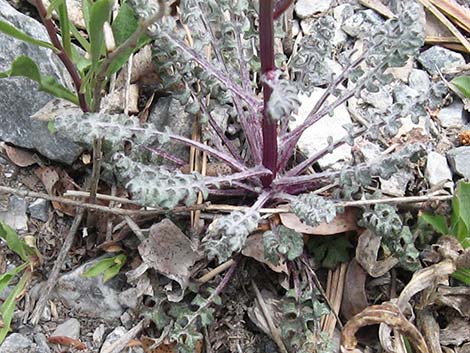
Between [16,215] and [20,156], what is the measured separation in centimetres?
15

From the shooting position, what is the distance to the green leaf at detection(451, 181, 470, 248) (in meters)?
1.65

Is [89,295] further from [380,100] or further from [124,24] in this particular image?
[380,100]

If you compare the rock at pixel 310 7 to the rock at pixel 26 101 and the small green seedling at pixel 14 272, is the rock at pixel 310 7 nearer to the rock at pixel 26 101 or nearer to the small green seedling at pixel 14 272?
the rock at pixel 26 101

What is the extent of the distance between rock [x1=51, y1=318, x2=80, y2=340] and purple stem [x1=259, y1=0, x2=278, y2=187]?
58cm

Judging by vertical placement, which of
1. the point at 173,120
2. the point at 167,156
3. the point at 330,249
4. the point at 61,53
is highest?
the point at 61,53

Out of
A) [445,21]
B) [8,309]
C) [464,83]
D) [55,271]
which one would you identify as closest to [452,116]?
[464,83]

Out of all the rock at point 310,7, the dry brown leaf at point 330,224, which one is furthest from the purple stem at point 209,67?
the rock at point 310,7

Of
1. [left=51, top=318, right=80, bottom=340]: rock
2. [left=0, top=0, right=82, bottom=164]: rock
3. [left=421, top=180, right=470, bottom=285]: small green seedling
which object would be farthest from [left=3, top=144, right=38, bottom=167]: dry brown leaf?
[left=421, top=180, right=470, bottom=285]: small green seedling

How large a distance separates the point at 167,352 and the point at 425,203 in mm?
732

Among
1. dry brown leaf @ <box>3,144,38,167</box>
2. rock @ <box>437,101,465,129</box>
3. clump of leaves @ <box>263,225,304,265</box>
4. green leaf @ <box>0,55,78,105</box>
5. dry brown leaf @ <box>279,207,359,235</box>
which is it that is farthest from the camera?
rock @ <box>437,101,465,129</box>

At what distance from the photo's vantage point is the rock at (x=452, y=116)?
6.22 feet

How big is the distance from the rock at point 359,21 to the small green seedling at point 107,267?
901mm

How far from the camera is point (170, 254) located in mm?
1681

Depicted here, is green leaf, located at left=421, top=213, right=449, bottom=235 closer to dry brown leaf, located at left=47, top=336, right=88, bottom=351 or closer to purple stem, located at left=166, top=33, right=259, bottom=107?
purple stem, located at left=166, top=33, right=259, bottom=107
